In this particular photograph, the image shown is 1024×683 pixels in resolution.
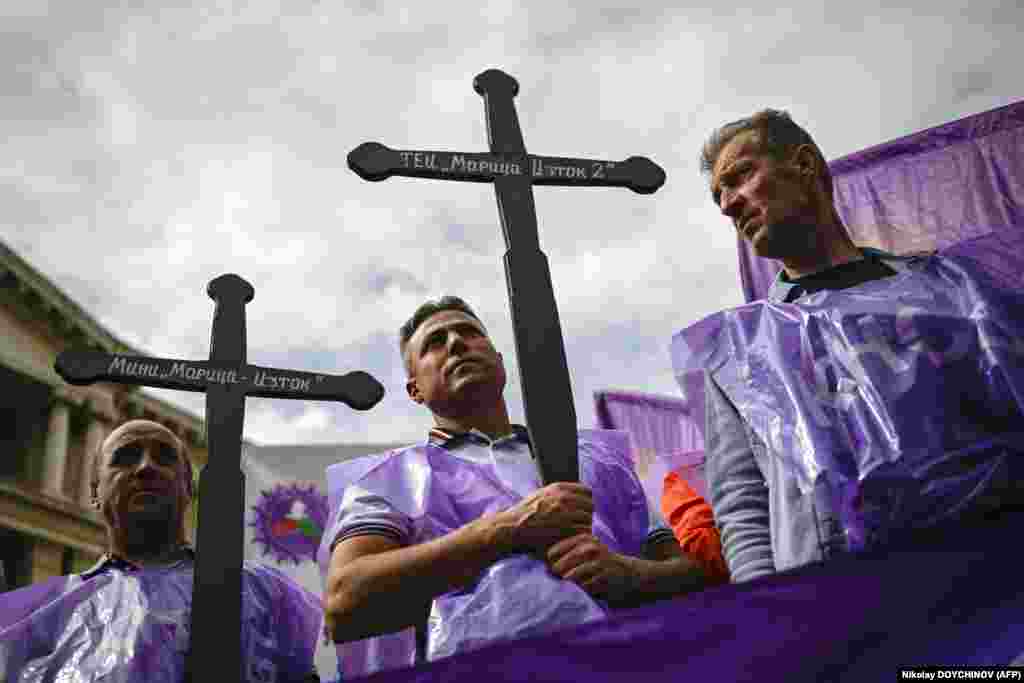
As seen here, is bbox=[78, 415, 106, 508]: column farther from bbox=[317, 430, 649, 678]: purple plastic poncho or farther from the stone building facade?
bbox=[317, 430, 649, 678]: purple plastic poncho

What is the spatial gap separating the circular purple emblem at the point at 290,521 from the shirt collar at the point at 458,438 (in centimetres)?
303

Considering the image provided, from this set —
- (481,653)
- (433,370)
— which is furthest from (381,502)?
(481,653)

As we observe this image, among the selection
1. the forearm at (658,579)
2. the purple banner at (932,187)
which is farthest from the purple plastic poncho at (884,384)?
the purple banner at (932,187)

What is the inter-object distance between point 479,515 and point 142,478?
137 cm

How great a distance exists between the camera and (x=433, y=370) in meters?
2.82

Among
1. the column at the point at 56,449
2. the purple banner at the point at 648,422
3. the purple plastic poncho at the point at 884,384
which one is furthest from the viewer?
the column at the point at 56,449

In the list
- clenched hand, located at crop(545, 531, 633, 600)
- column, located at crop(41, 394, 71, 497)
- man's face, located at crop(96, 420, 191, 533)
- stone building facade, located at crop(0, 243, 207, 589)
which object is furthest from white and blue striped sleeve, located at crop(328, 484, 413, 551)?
column, located at crop(41, 394, 71, 497)

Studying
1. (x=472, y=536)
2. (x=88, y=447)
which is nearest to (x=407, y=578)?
(x=472, y=536)

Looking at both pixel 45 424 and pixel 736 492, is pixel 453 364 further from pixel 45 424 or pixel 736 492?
pixel 45 424

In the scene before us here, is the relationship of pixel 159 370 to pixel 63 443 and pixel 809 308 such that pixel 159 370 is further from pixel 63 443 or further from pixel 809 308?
pixel 63 443

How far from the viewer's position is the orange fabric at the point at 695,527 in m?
2.48

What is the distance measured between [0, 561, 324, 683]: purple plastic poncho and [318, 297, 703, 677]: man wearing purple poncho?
51 cm

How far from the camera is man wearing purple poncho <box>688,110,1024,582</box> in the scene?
1.94 metres

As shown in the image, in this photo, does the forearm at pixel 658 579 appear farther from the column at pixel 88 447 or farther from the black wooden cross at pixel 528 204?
the column at pixel 88 447
